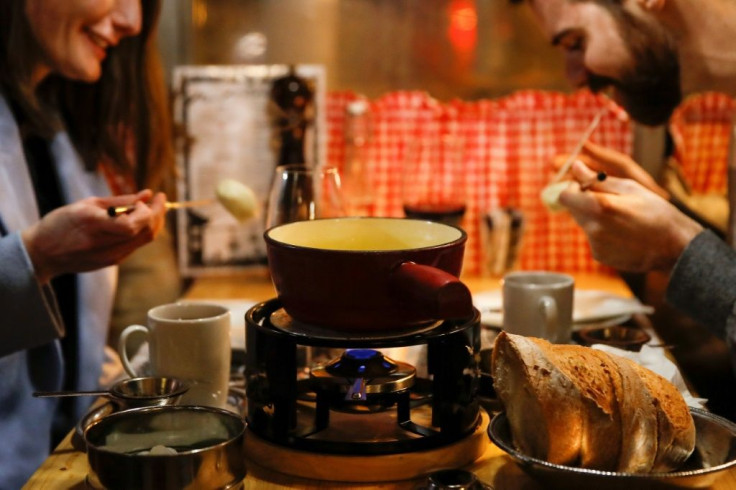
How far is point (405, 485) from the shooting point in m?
0.94

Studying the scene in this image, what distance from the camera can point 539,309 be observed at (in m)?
1.38

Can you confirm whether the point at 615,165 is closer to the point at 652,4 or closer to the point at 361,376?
the point at 652,4

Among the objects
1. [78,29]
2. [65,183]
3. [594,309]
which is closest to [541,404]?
[594,309]

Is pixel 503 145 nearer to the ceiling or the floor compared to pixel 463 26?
nearer to the floor

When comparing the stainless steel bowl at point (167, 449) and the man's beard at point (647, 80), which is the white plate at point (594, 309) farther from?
the stainless steel bowl at point (167, 449)

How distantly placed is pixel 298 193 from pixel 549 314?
0.43 metres

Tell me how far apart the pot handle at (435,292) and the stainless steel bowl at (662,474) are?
15cm

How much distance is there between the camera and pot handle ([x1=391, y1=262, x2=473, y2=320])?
2.75 feet

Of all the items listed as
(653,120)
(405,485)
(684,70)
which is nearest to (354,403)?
(405,485)

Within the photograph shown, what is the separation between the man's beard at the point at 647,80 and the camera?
1903 mm

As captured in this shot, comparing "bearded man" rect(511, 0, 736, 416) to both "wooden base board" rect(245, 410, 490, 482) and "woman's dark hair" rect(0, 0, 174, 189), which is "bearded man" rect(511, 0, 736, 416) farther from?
"woman's dark hair" rect(0, 0, 174, 189)

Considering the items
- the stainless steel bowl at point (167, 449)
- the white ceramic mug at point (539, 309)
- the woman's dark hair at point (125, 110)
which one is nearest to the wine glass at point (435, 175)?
the woman's dark hair at point (125, 110)

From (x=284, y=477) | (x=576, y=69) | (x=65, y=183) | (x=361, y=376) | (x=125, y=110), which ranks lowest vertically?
(x=284, y=477)

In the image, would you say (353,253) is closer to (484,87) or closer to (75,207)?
(75,207)
